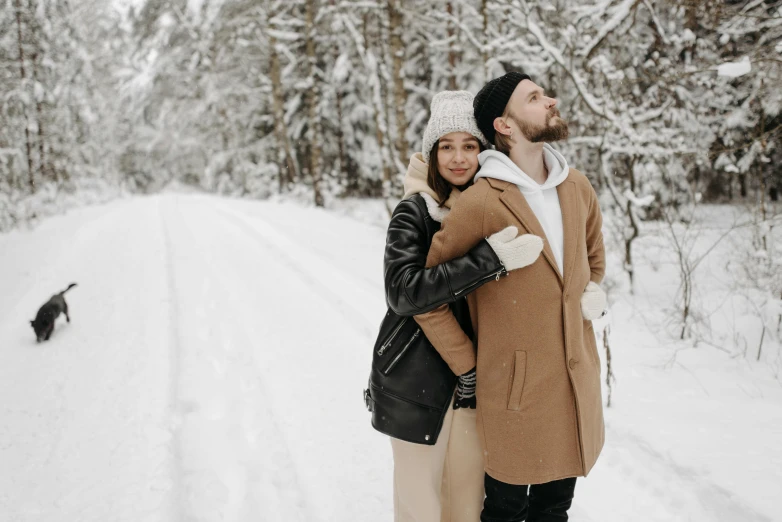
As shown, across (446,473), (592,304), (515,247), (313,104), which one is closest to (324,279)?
(446,473)

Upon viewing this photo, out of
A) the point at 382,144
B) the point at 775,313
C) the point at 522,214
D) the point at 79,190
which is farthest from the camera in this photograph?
the point at 79,190

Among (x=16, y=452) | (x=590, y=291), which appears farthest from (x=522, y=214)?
(x=16, y=452)

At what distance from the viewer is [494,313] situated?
186 cm

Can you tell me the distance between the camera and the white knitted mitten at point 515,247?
5.50 ft

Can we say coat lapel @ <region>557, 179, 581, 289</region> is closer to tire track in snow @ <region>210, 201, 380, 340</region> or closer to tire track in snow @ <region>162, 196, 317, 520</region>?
tire track in snow @ <region>162, 196, 317, 520</region>

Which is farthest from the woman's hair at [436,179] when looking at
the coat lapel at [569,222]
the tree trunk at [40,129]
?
the tree trunk at [40,129]

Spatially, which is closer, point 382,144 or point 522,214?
point 522,214

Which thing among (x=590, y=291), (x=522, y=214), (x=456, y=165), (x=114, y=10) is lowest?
(x=590, y=291)

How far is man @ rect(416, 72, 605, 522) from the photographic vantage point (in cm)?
180

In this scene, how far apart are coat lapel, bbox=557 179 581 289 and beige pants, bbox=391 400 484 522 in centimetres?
78

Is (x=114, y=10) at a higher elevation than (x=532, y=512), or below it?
higher

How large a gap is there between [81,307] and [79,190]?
21083mm

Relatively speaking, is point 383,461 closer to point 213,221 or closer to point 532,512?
point 532,512

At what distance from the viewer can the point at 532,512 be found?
2.08 metres
